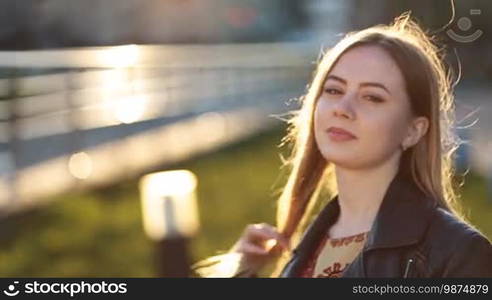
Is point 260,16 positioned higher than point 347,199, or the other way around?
point 260,16

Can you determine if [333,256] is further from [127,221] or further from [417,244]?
[127,221]

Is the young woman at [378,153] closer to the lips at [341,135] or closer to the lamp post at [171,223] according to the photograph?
the lips at [341,135]

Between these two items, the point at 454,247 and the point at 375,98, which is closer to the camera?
the point at 454,247

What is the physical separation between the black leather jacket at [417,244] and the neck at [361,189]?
0.03m

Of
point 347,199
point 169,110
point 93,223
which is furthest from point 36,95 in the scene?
point 347,199

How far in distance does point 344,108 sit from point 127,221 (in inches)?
74.1

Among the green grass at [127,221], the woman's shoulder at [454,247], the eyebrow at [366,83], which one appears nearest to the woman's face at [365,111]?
the eyebrow at [366,83]

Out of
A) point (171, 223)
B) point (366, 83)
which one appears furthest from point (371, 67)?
point (171, 223)

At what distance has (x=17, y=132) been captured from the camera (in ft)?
12.6

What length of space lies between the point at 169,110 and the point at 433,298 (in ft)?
10.2

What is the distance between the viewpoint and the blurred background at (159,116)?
82.2 inches

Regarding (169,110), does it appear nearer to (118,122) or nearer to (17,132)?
(118,122)

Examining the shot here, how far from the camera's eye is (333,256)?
1.44 metres

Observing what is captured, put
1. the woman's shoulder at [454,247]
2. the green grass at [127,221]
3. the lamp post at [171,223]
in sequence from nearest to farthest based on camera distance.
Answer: the woman's shoulder at [454,247]
the lamp post at [171,223]
the green grass at [127,221]
